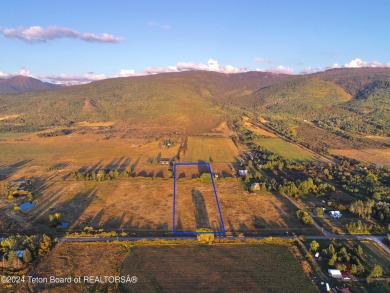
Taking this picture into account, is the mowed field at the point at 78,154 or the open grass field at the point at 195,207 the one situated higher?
the mowed field at the point at 78,154

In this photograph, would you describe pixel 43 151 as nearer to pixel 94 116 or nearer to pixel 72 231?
pixel 72 231

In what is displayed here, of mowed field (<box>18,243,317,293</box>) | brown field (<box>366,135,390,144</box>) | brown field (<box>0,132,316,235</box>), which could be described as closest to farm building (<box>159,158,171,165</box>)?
brown field (<box>0,132,316,235</box>)

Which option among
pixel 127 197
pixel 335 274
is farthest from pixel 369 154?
pixel 127 197

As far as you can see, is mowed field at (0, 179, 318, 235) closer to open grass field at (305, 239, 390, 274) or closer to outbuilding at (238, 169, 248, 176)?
open grass field at (305, 239, 390, 274)

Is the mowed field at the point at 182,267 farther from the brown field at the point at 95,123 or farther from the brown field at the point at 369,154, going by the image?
the brown field at the point at 95,123

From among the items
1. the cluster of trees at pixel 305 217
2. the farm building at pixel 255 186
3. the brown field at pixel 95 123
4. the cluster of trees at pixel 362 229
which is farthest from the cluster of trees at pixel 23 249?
the brown field at pixel 95 123

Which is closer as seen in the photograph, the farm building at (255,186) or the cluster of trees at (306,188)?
the cluster of trees at (306,188)

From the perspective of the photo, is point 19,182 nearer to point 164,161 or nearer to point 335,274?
point 164,161

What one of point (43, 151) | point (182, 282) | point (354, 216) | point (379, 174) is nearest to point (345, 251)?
point (354, 216)
